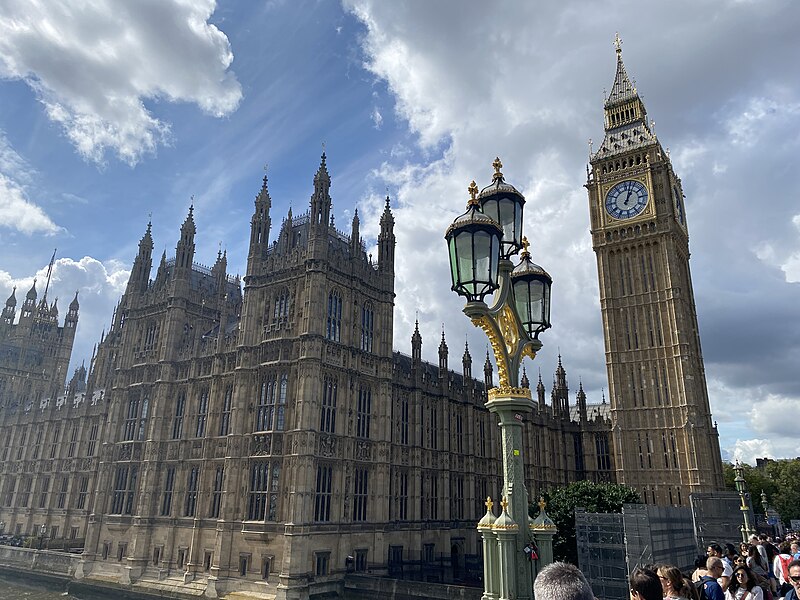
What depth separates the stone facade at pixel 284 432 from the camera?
35594 millimetres

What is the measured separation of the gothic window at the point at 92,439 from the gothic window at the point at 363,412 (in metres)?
36.6

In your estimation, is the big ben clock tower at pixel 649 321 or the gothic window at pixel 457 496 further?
the big ben clock tower at pixel 649 321

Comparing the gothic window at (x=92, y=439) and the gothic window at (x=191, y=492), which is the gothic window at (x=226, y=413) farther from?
the gothic window at (x=92, y=439)

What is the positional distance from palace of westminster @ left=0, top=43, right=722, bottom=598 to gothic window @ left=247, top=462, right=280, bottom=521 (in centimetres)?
15

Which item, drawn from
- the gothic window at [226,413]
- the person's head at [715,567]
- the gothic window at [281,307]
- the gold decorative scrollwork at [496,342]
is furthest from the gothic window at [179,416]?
the person's head at [715,567]

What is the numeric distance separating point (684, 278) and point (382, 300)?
146 feet

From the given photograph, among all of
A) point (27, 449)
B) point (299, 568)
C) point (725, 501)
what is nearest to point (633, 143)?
point (725, 501)

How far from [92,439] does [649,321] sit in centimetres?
6416

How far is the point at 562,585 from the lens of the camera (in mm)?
3939

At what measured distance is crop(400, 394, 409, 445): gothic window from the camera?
144ft

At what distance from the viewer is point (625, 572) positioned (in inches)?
1211

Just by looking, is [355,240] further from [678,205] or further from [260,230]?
[678,205]

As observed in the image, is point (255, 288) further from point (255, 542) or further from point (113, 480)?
point (113, 480)

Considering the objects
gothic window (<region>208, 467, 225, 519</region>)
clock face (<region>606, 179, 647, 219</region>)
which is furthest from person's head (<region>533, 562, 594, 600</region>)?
clock face (<region>606, 179, 647, 219</region>)
